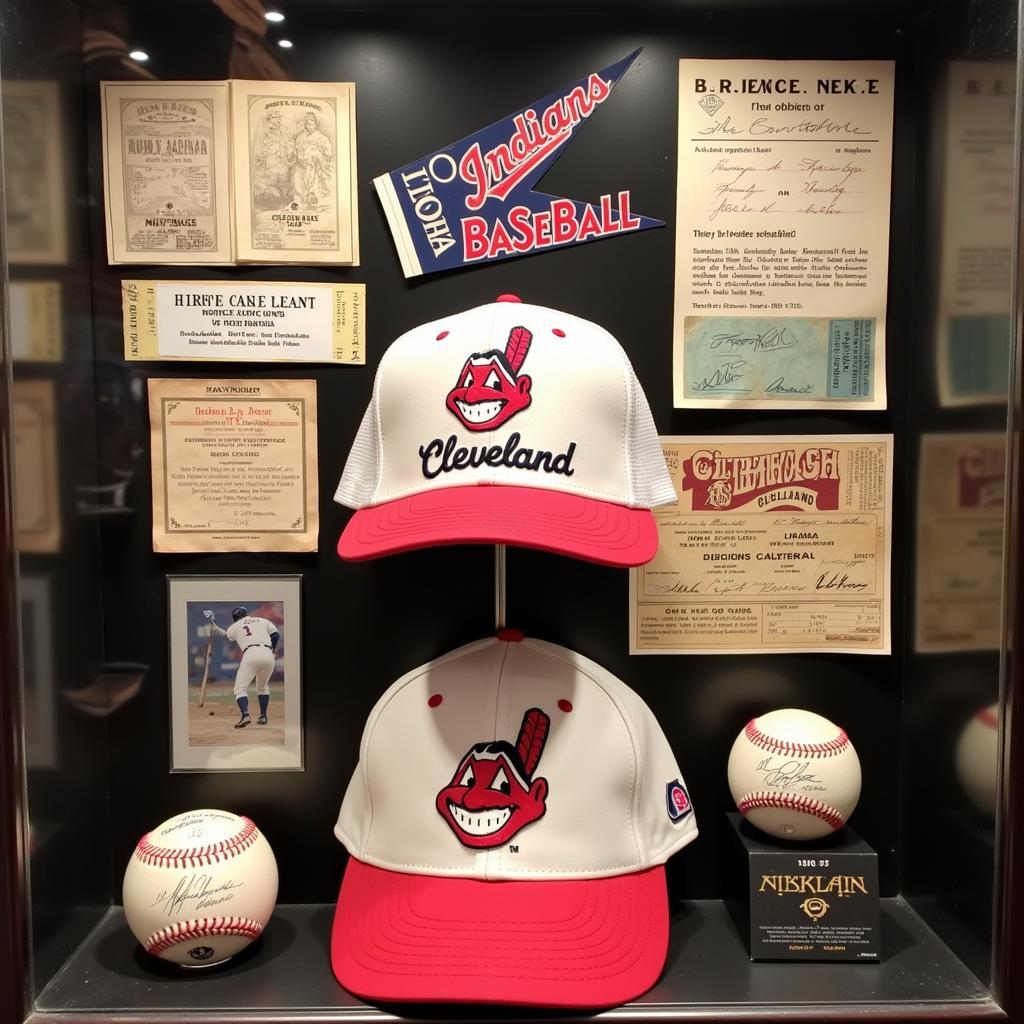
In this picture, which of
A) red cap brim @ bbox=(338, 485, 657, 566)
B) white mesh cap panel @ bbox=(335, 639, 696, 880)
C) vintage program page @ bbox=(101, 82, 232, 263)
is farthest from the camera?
vintage program page @ bbox=(101, 82, 232, 263)

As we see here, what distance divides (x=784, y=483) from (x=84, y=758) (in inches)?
39.2

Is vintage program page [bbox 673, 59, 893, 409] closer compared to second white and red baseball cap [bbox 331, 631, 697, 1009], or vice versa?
second white and red baseball cap [bbox 331, 631, 697, 1009]

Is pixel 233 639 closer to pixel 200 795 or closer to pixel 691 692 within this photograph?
pixel 200 795

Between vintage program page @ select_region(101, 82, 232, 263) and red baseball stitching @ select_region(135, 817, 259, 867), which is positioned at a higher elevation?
vintage program page @ select_region(101, 82, 232, 263)

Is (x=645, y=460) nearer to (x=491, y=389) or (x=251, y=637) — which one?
(x=491, y=389)

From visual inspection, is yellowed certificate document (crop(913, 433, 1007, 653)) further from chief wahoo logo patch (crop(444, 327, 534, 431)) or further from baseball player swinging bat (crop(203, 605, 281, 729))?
baseball player swinging bat (crop(203, 605, 281, 729))

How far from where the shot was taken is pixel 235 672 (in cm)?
121

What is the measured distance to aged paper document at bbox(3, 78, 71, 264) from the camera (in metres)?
0.97

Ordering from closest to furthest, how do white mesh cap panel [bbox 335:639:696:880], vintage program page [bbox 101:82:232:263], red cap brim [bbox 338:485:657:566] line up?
red cap brim [bbox 338:485:657:566], white mesh cap panel [bbox 335:639:696:880], vintage program page [bbox 101:82:232:263]

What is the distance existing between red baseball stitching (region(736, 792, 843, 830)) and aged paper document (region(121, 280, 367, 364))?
78 centimetres

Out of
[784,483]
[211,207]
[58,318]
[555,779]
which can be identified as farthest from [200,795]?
[784,483]

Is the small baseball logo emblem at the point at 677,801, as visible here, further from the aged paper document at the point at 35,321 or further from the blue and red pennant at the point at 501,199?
the aged paper document at the point at 35,321
